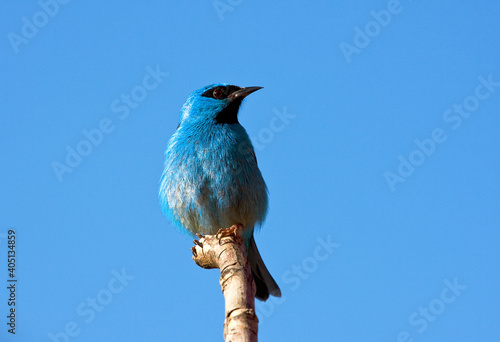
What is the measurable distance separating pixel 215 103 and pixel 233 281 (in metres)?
4.69

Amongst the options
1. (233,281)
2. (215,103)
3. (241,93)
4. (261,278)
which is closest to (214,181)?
(215,103)

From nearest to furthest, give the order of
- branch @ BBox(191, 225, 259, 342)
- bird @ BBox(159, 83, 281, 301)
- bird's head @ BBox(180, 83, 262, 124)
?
1. branch @ BBox(191, 225, 259, 342)
2. bird @ BBox(159, 83, 281, 301)
3. bird's head @ BBox(180, 83, 262, 124)

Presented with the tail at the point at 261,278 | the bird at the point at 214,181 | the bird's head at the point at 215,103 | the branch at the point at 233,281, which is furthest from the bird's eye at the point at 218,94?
the branch at the point at 233,281

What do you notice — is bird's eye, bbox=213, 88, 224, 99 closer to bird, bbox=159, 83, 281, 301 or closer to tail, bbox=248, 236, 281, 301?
bird, bbox=159, 83, 281, 301

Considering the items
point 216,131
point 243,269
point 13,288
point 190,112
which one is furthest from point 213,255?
point 13,288

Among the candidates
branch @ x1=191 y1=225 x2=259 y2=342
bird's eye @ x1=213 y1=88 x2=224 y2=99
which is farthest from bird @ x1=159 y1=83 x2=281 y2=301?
branch @ x1=191 y1=225 x2=259 y2=342

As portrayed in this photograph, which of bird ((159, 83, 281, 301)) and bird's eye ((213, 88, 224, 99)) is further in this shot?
bird's eye ((213, 88, 224, 99))

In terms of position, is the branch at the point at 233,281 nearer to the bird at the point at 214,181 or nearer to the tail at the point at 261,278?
the bird at the point at 214,181

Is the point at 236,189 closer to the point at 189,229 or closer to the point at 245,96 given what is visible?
the point at 189,229

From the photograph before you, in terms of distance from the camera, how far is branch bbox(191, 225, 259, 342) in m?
3.48

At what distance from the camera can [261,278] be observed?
815 centimetres

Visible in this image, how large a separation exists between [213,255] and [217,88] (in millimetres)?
4251

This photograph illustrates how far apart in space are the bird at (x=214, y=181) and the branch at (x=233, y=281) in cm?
226

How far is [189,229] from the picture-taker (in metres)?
7.73
